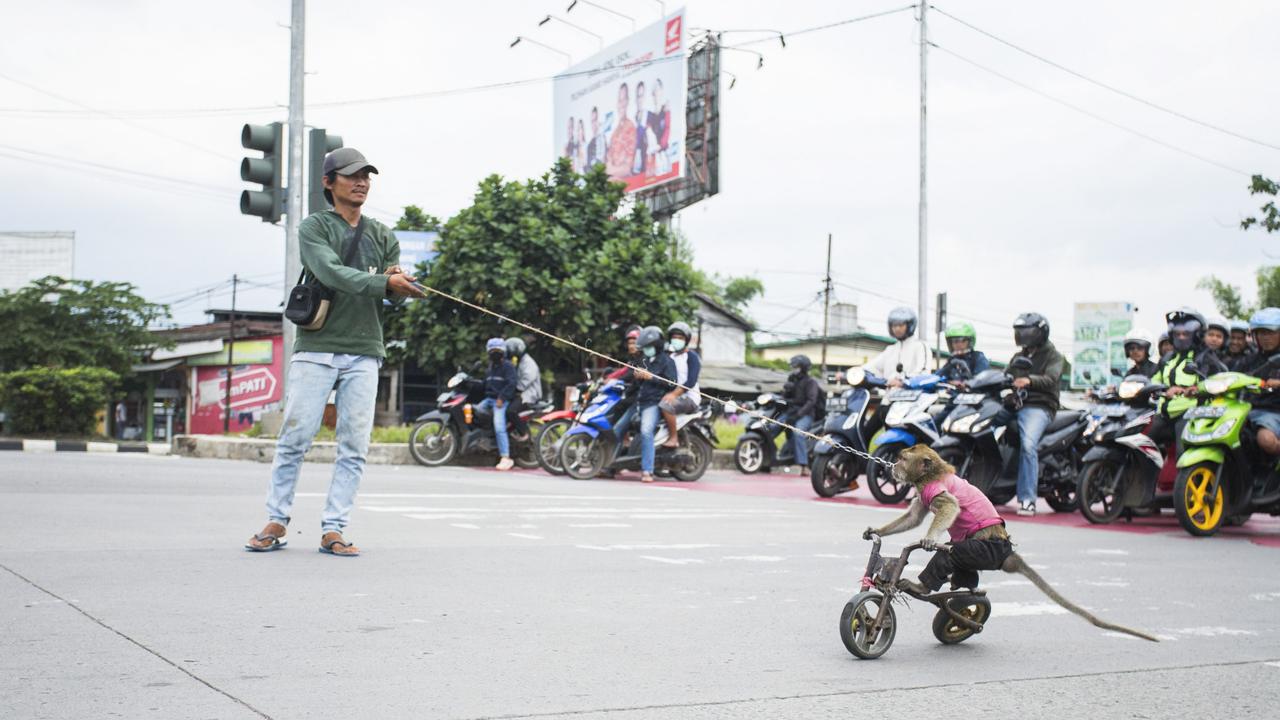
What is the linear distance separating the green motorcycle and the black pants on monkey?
549 centimetres

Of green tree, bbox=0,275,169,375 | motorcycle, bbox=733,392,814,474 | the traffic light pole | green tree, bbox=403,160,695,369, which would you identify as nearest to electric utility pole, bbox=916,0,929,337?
green tree, bbox=403,160,695,369

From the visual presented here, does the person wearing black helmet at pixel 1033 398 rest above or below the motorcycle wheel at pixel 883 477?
above

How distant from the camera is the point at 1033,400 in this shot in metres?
11.4

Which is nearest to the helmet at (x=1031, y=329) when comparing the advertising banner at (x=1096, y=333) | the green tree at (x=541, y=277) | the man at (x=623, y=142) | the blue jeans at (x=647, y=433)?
the blue jeans at (x=647, y=433)

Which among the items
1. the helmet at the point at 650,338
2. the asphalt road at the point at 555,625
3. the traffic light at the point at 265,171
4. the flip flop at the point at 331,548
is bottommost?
the asphalt road at the point at 555,625

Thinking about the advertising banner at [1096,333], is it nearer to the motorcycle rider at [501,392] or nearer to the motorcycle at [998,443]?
the motorcycle rider at [501,392]

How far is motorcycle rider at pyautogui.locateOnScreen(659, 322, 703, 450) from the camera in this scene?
606 inches

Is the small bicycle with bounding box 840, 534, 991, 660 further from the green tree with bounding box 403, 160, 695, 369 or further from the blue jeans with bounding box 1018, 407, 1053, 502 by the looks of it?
the green tree with bounding box 403, 160, 695, 369

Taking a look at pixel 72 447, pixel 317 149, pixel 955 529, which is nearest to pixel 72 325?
pixel 72 447

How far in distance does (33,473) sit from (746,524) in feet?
21.2

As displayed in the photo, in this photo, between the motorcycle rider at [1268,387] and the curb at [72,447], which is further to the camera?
the curb at [72,447]

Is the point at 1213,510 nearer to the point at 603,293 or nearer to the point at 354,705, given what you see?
the point at 354,705

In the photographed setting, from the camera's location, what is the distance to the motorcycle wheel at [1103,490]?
1051cm

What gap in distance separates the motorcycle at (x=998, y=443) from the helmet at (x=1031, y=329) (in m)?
0.32
